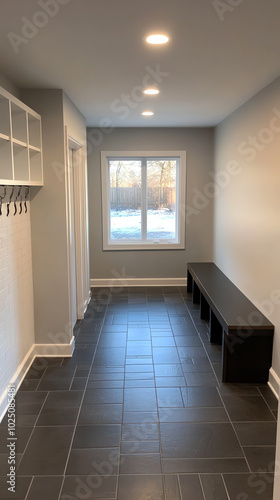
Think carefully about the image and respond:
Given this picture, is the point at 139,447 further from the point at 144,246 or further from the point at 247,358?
the point at 144,246

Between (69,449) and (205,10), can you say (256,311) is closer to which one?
(69,449)

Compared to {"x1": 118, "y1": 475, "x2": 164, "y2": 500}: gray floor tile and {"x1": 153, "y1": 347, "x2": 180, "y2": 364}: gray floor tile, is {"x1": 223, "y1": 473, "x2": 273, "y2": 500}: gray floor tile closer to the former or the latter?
{"x1": 118, "y1": 475, "x2": 164, "y2": 500}: gray floor tile

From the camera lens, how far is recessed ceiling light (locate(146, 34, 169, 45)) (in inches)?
85.0

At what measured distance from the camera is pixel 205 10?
6.01 feet

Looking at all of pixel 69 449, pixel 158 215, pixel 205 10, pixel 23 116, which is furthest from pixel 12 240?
pixel 158 215

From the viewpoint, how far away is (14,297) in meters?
3.05

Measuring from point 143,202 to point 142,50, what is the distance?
3.71 metres

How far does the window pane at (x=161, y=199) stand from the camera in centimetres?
602

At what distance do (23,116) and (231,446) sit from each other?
8.97ft

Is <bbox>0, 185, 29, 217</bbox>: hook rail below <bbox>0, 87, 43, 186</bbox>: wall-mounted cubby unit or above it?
below

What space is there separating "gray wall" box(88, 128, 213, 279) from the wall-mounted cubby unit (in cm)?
254

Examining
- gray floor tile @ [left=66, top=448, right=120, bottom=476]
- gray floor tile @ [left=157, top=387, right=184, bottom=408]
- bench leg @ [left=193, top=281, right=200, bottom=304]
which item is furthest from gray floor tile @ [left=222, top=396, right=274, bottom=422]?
bench leg @ [left=193, top=281, right=200, bottom=304]

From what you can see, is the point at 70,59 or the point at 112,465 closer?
the point at 112,465

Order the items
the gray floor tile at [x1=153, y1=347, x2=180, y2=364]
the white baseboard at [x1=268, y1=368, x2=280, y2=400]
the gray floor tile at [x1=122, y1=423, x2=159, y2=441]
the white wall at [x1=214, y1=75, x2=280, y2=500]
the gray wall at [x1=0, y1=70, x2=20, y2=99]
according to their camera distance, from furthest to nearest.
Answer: the gray floor tile at [x1=153, y1=347, x2=180, y2=364] → the white wall at [x1=214, y1=75, x2=280, y2=500] → the white baseboard at [x1=268, y1=368, x2=280, y2=400] → the gray wall at [x1=0, y1=70, x2=20, y2=99] → the gray floor tile at [x1=122, y1=423, x2=159, y2=441]
